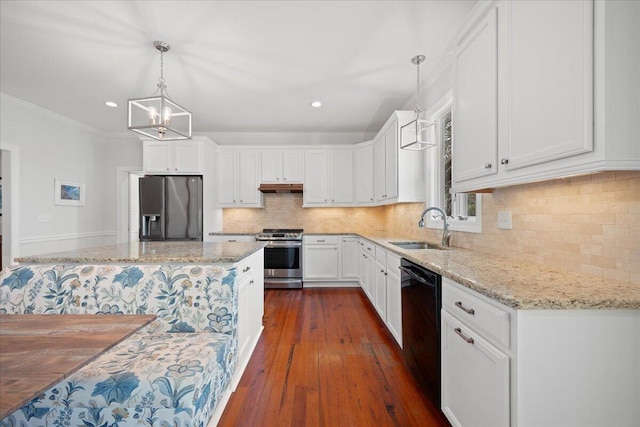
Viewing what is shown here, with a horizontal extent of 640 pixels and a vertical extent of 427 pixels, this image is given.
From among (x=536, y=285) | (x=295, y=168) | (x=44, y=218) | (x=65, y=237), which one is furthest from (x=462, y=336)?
(x=65, y=237)

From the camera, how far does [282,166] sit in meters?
4.72

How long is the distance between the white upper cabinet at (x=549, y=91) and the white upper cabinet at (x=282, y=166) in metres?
3.19

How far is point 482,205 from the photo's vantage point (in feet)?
7.09

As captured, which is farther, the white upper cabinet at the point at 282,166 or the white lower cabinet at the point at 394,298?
the white upper cabinet at the point at 282,166

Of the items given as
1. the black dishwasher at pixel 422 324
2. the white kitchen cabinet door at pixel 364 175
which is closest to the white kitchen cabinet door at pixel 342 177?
the white kitchen cabinet door at pixel 364 175

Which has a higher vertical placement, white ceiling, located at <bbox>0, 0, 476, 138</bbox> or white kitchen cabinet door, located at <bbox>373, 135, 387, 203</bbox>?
white ceiling, located at <bbox>0, 0, 476, 138</bbox>

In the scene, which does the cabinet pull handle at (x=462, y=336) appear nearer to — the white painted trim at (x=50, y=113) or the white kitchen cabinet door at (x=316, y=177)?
the white kitchen cabinet door at (x=316, y=177)

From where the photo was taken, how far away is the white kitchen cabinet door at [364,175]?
448cm

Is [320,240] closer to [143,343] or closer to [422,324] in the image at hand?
[422,324]

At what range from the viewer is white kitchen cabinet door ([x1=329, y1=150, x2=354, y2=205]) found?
4.71 meters

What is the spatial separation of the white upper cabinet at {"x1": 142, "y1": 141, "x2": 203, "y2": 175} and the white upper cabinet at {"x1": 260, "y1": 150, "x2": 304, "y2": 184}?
991mm

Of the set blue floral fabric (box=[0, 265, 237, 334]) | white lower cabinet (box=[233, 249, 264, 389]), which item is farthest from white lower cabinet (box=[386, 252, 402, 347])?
blue floral fabric (box=[0, 265, 237, 334])

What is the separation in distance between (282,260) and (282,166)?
153 cm

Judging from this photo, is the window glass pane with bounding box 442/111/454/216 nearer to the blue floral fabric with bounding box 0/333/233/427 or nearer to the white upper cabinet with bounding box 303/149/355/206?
the white upper cabinet with bounding box 303/149/355/206
